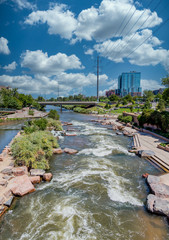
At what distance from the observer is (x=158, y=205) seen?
7.93 meters

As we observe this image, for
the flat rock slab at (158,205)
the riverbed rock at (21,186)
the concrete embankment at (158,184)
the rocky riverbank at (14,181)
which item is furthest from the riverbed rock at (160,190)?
the riverbed rock at (21,186)

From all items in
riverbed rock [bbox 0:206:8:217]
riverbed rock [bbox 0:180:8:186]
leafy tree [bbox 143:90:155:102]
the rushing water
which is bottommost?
the rushing water

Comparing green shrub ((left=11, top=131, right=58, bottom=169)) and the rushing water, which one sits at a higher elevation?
green shrub ((left=11, top=131, right=58, bottom=169))

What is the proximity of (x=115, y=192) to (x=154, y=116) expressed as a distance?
2034 cm

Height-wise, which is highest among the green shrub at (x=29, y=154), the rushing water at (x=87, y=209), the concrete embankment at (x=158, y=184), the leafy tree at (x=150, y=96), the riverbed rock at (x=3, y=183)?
the leafy tree at (x=150, y=96)

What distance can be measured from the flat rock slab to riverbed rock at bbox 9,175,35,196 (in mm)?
7333

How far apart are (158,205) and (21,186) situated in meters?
8.42

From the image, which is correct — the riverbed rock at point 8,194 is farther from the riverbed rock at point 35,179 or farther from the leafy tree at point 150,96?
the leafy tree at point 150,96

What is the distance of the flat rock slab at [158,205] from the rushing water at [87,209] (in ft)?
1.08

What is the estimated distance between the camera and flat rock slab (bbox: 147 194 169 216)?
7660mm

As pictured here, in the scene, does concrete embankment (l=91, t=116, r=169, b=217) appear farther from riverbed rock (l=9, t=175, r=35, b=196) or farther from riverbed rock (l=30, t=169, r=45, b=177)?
riverbed rock (l=30, t=169, r=45, b=177)

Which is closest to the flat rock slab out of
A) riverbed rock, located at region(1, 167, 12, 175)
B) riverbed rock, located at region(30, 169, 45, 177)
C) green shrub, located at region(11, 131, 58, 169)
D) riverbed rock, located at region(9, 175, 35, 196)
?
riverbed rock, located at region(9, 175, 35, 196)

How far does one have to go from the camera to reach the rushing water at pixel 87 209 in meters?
6.70

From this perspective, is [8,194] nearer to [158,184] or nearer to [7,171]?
[7,171]
